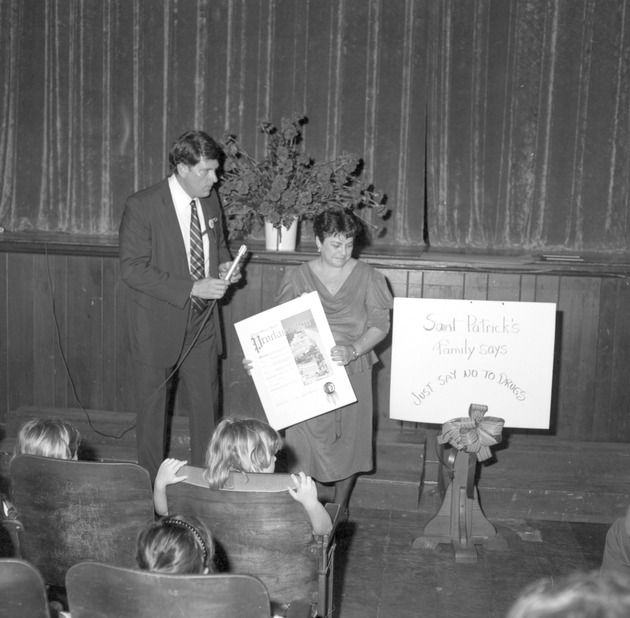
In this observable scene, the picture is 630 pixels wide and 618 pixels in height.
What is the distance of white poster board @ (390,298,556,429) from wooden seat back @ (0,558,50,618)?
229 cm

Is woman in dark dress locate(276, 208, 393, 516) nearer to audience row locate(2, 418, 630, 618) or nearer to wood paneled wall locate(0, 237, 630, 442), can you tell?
wood paneled wall locate(0, 237, 630, 442)

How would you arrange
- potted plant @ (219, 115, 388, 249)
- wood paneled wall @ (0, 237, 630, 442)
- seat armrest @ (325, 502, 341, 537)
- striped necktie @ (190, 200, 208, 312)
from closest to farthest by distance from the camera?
seat armrest @ (325, 502, 341, 537)
striped necktie @ (190, 200, 208, 312)
wood paneled wall @ (0, 237, 630, 442)
potted plant @ (219, 115, 388, 249)

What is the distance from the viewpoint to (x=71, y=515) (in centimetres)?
245

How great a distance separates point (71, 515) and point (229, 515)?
44cm

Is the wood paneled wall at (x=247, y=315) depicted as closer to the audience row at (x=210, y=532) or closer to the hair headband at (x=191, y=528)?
the audience row at (x=210, y=532)

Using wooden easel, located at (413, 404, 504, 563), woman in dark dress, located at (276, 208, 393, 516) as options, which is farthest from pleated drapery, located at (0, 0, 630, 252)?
wooden easel, located at (413, 404, 504, 563)

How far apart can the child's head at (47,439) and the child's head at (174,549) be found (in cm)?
91

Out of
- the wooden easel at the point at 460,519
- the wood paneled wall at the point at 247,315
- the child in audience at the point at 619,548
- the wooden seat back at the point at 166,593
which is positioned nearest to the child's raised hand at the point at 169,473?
the wooden seat back at the point at 166,593

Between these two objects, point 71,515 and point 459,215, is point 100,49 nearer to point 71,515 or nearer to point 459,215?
point 459,215

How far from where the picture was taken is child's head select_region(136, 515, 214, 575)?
1.86 m

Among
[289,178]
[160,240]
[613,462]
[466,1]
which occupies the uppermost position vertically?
[466,1]

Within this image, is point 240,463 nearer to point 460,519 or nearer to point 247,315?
point 460,519

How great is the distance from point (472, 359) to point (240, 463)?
5.30ft

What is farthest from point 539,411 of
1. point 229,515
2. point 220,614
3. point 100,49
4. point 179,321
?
point 100,49
